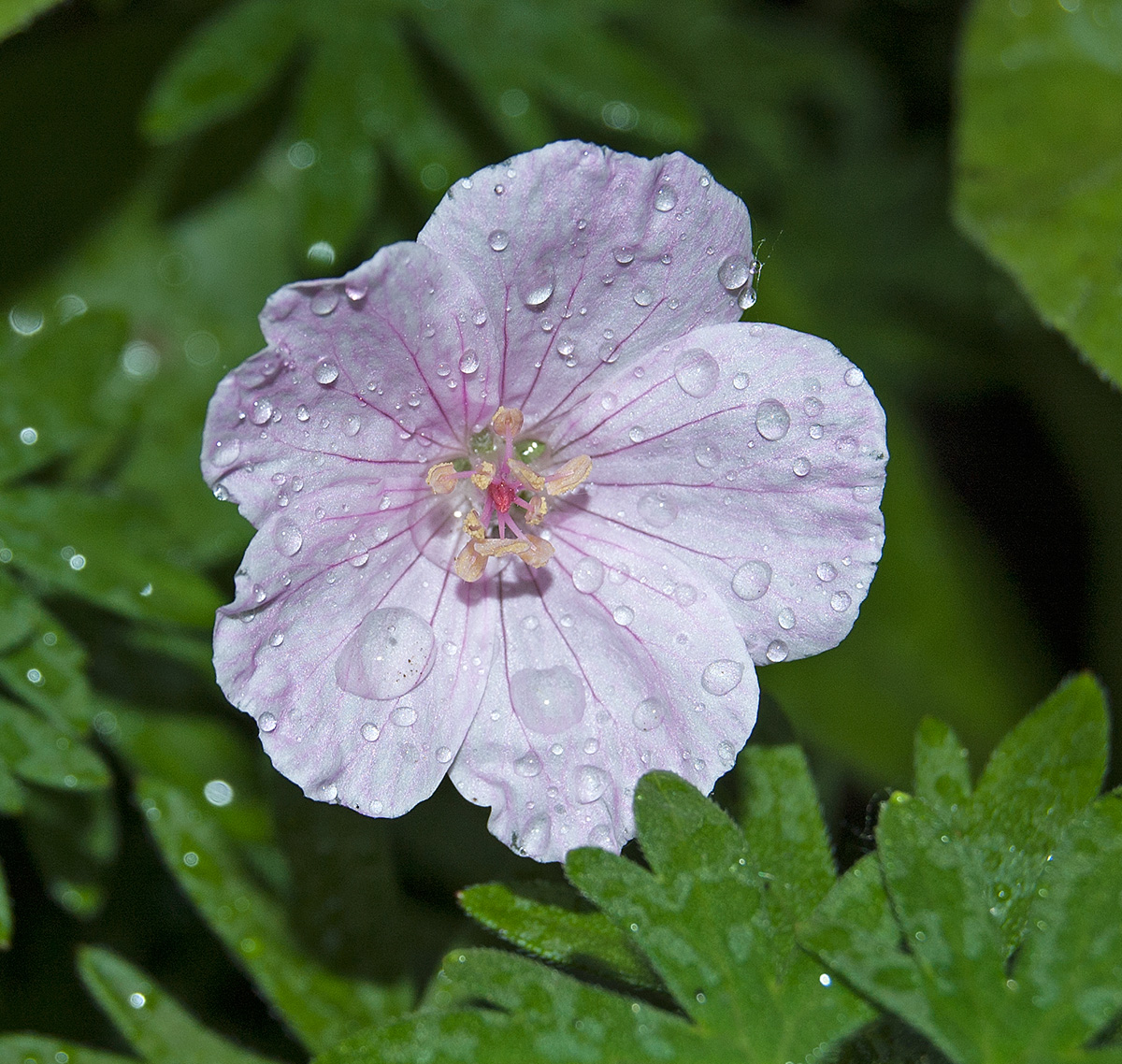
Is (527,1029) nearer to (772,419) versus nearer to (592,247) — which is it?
(772,419)

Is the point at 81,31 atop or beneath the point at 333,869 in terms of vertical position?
atop

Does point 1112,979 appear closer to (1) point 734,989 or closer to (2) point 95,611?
(1) point 734,989

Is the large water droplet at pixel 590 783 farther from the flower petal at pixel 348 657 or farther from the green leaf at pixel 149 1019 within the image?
the green leaf at pixel 149 1019

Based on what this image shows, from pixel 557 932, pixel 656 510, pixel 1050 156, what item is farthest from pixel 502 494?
pixel 1050 156

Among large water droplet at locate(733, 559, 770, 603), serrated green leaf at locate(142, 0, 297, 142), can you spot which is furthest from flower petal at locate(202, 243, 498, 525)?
serrated green leaf at locate(142, 0, 297, 142)

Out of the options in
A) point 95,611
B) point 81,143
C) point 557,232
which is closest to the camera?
point 557,232

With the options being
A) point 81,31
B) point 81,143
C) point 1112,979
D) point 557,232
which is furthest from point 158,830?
point 81,31
